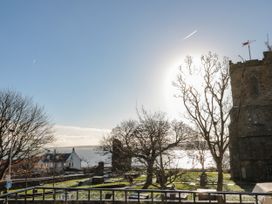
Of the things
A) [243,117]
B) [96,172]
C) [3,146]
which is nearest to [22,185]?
[3,146]

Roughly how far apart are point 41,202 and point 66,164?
246 feet

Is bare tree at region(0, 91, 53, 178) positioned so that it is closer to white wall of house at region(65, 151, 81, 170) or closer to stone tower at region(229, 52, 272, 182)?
stone tower at region(229, 52, 272, 182)

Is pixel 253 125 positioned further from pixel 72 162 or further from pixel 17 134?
pixel 72 162

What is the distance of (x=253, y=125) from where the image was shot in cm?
3362

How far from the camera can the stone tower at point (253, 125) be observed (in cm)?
3054

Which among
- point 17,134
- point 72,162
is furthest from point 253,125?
point 72,162

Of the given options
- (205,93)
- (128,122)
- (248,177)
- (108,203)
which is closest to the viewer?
(108,203)

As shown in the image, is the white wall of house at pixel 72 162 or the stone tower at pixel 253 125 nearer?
the stone tower at pixel 253 125

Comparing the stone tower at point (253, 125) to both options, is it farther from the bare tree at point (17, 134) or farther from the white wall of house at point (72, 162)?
the white wall of house at point (72, 162)

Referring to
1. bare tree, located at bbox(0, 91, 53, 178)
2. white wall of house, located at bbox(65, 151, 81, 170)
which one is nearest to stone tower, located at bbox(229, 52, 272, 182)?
bare tree, located at bbox(0, 91, 53, 178)

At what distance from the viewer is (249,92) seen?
117 feet

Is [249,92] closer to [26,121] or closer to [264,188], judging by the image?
[26,121]

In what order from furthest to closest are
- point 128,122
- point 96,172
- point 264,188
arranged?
point 128,122 < point 96,172 < point 264,188

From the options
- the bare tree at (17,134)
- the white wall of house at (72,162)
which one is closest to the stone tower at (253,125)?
the bare tree at (17,134)
